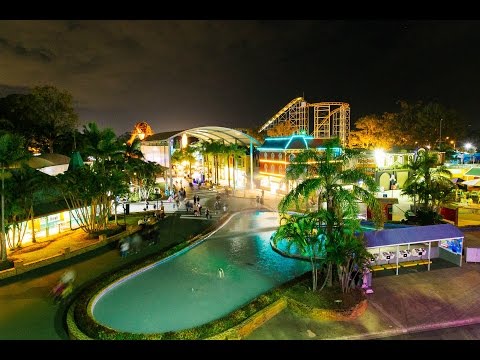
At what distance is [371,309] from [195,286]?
6.18 meters

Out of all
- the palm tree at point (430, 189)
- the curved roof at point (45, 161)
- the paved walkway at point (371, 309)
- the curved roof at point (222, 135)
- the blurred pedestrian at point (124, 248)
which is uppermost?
the curved roof at point (222, 135)

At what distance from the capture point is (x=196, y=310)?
38.1 ft

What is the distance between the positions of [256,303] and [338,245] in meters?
3.15

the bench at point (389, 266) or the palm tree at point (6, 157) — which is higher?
the palm tree at point (6, 157)

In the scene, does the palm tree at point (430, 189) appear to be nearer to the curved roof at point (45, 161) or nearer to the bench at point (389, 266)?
the bench at point (389, 266)

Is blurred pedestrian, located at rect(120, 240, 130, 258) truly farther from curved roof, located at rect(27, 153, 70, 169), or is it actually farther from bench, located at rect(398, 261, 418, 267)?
bench, located at rect(398, 261, 418, 267)

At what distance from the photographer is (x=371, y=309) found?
36.6ft

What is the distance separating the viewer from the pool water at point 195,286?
11227 millimetres

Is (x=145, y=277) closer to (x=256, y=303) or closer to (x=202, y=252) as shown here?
(x=202, y=252)

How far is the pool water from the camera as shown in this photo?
36.8ft

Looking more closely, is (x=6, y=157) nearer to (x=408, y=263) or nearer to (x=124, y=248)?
(x=124, y=248)

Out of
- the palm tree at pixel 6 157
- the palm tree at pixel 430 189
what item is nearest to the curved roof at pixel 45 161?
the palm tree at pixel 6 157

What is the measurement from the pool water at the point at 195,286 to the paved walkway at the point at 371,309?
5.43ft

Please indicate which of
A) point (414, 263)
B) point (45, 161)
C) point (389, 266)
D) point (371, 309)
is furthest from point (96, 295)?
point (45, 161)
